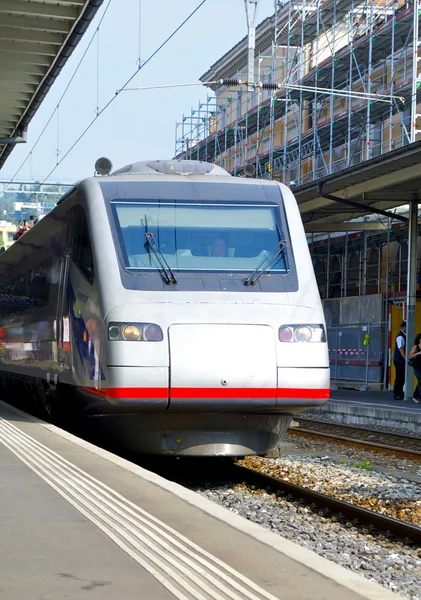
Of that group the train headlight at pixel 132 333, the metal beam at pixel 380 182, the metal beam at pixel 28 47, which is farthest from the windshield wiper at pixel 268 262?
the metal beam at pixel 380 182

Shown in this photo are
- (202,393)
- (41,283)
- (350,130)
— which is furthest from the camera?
(350,130)

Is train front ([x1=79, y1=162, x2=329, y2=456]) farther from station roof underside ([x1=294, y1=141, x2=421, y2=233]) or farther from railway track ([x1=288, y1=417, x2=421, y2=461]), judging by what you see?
station roof underside ([x1=294, y1=141, x2=421, y2=233])

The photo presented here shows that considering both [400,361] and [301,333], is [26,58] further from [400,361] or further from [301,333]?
[301,333]

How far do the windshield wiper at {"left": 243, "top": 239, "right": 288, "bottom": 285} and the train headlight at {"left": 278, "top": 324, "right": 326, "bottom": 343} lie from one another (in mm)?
633

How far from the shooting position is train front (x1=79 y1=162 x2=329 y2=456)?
8328mm

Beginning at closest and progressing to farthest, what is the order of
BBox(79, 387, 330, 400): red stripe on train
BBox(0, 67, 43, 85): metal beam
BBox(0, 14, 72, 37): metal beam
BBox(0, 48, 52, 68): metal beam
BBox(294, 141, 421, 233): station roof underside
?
BBox(79, 387, 330, 400): red stripe on train
BBox(0, 14, 72, 37): metal beam
BBox(294, 141, 421, 233): station roof underside
BBox(0, 48, 52, 68): metal beam
BBox(0, 67, 43, 85): metal beam

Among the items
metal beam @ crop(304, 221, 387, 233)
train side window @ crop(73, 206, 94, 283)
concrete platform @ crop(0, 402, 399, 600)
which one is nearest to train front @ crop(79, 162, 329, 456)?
train side window @ crop(73, 206, 94, 283)

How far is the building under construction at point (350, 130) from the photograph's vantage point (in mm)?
26734

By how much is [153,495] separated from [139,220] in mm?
3614

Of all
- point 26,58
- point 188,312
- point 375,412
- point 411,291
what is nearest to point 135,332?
point 188,312

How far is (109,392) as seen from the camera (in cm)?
839

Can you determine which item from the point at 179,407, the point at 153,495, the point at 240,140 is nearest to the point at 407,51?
the point at 240,140

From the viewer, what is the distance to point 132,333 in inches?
331

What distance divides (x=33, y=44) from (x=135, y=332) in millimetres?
10542
